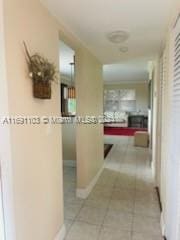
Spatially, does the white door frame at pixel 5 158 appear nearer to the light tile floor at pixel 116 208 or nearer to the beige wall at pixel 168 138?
the light tile floor at pixel 116 208

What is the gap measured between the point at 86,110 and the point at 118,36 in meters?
1.12

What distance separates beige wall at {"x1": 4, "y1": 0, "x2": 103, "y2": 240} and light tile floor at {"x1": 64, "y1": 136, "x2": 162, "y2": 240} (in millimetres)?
409

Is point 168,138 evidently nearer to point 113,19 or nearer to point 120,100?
point 113,19

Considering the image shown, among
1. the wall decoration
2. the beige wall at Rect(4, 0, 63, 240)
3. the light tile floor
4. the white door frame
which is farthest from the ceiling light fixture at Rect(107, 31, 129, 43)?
the light tile floor

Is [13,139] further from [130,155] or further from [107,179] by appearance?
[130,155]

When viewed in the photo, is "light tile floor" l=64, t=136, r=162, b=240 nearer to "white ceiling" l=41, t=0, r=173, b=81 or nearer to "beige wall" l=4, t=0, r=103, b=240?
"beige wall" l=4, t=0, r=103, b=240

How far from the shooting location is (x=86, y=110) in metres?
2.97

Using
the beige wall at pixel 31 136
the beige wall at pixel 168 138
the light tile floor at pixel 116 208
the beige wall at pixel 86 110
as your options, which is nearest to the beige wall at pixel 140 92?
the light tile floor at pixel 116 208

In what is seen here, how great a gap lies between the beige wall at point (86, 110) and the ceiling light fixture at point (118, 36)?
48 centimetres

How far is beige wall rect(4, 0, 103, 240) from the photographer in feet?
4.16

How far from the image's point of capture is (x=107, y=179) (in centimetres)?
363

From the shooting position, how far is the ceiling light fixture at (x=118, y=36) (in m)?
2.24

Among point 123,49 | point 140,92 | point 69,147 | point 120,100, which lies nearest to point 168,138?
point 123,49

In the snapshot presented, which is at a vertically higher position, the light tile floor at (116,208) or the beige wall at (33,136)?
the beige wall at (33,136)
